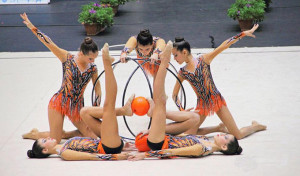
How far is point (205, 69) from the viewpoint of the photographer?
14.9 ft

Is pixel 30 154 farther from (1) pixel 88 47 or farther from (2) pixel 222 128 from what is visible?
(2) pixel 222 128

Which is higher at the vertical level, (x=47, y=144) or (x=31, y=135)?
(x=47, y=144)

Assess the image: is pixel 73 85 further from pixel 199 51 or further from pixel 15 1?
pixel 15 1

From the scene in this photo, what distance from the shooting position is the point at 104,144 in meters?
4.06

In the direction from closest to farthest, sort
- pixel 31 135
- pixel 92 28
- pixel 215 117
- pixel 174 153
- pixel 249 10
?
pixel 174 153 < pixel 31 135 < pixel 215 117 < pixel 249 10 < pixel 92 28

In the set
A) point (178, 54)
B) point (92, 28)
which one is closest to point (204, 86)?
point (178, 54)

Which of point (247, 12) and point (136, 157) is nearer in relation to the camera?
point (136, 157)

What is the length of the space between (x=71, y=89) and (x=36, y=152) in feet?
2.43

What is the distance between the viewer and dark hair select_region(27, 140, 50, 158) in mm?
4086

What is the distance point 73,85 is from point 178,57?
3.44 feet

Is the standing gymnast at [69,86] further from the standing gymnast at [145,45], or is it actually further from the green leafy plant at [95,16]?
the green leafy plant at [95,16]

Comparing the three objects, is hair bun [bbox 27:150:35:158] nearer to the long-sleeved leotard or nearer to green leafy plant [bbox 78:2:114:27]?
the long-sleeved leotard

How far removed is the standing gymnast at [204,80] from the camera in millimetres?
4516

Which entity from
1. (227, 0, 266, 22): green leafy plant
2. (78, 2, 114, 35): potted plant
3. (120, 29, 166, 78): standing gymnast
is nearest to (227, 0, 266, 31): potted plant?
(227, 0, 266, 22): green leafy plant
